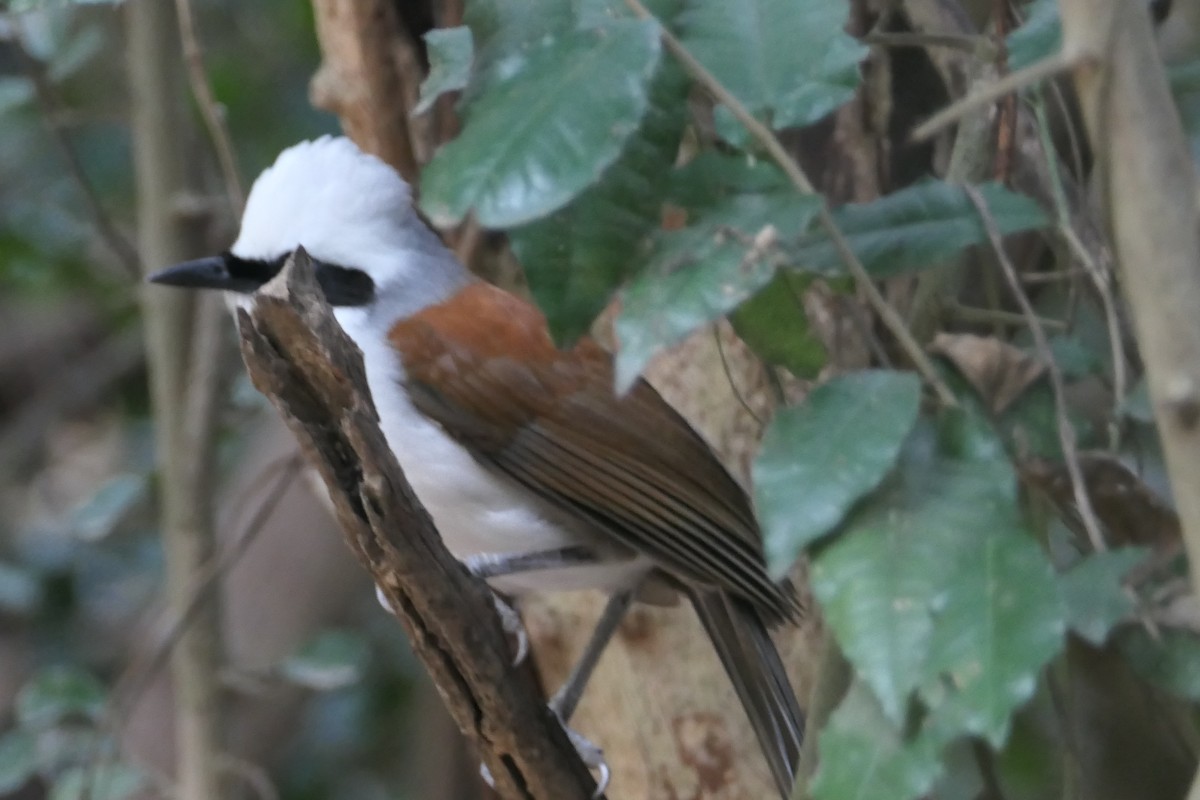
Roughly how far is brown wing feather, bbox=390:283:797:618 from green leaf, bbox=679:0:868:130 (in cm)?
73

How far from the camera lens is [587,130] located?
112cm

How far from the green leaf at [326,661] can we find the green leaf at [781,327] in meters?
1.53

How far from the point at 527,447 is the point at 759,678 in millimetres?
416

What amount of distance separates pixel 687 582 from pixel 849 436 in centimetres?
83

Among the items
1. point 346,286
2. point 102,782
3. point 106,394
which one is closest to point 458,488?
point 346,286

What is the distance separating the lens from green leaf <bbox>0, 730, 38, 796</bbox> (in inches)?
103

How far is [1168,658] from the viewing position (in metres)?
1.32

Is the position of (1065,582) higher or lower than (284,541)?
higher

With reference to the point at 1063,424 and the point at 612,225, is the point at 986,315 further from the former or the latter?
the point at 612,225

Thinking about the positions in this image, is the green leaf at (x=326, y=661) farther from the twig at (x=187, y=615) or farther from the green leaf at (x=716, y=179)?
the green leaf at (x=716, y=179)

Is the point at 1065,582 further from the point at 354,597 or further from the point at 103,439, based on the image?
the point at 103,439

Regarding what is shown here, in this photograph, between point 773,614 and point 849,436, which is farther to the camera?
point 773,614

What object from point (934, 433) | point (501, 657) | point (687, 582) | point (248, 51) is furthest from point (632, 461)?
point (248, 51)

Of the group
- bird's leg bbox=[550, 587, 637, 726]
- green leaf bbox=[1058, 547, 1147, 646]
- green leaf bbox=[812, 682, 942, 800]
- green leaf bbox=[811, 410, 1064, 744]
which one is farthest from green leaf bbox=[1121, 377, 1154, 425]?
bird's leg bbox=[550, 587, 637, 726]
